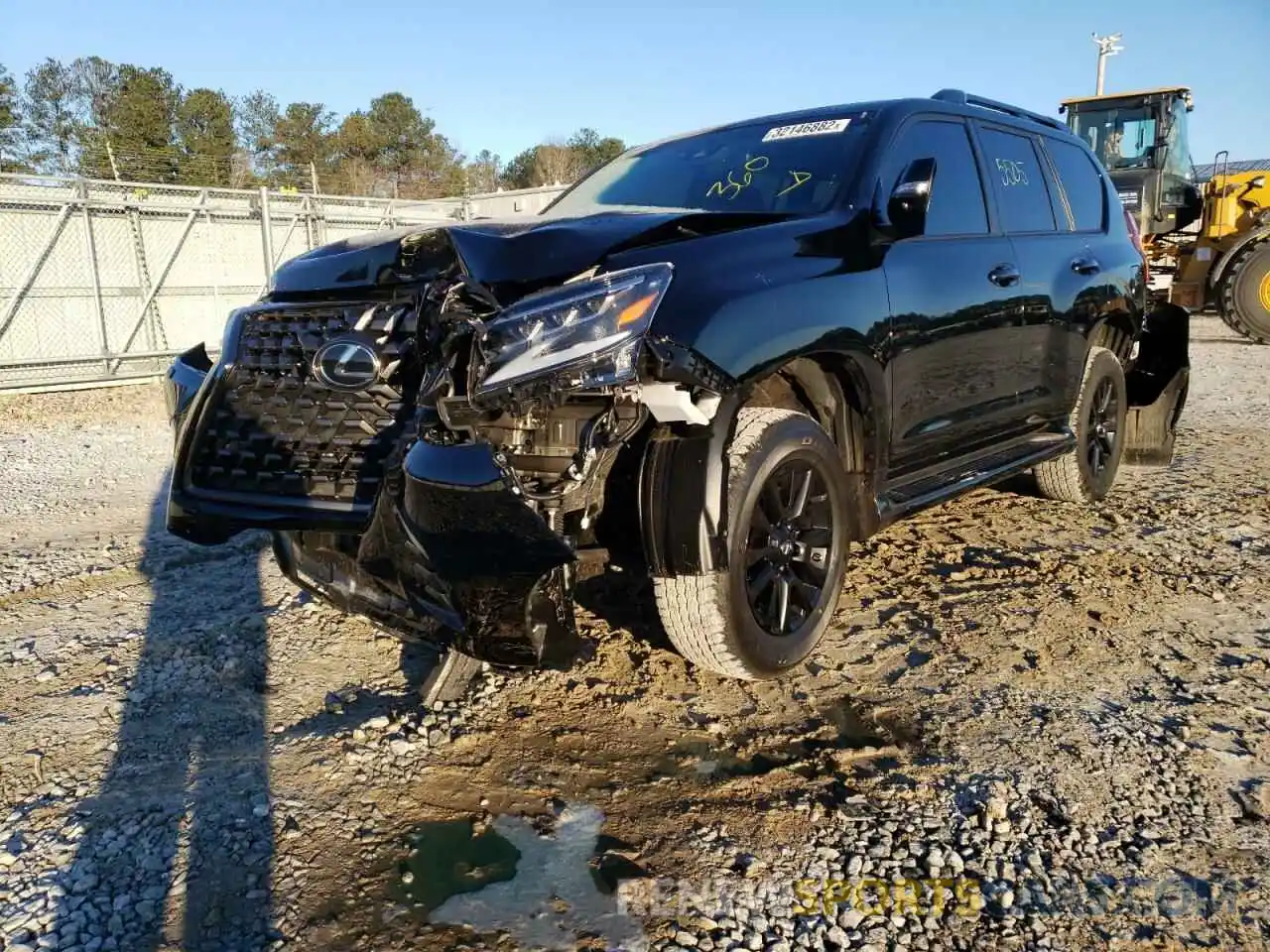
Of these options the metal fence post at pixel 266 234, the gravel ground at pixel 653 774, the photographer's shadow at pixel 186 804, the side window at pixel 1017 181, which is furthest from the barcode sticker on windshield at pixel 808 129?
the metal fence post at pixel 266 234

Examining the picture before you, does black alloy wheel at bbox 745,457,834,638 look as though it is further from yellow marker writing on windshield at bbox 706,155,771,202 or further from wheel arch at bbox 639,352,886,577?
yellow marker writing on windshield at bbox 706,155,771,202

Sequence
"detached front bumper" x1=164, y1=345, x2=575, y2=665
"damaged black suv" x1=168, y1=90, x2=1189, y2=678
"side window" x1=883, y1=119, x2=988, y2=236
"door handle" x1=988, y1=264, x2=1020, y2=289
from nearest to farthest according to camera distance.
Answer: "detached front bumper" x1=164, y1=345, x2=575, y2=665 → "damaged black suv" x1=168, y1=90, x2=1189, y2=678 → "side window" x1=883, y1=119, x2=988, y2=236 → "door handle" x1=988, y1=264, x2=1020, y2=289

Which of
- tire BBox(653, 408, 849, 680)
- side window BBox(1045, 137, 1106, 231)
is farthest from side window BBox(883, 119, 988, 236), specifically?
tire BBox(653, 408, 849, 680)

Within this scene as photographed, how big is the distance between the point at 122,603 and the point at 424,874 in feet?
8.29

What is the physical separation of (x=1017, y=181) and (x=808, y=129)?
131 centimetres

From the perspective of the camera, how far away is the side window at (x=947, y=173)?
361cm

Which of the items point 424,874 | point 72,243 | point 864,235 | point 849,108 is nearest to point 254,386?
point 424,874

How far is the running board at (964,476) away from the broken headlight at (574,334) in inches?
57.2

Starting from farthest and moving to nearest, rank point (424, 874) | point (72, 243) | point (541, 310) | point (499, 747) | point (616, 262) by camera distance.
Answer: point (72, 243)
point (499, 747)
point (616, 262)
point (541, 310)
point (424, 874)

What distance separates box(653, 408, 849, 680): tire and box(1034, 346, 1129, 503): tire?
2396mm

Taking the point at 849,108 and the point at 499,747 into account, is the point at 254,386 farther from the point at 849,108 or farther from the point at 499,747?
the point at 849,108

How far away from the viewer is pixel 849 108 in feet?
12.4

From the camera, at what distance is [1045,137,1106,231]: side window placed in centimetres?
488

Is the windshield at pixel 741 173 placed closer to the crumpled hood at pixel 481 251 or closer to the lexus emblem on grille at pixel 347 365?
the crumpled hood at pixel 481 251
